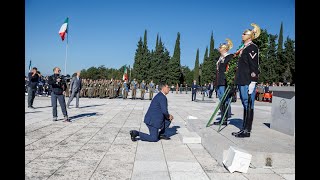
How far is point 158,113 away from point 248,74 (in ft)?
7.08

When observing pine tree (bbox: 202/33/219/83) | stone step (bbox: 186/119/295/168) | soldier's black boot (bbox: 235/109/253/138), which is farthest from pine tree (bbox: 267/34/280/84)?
stone step (bbox: 186/119/295/168)

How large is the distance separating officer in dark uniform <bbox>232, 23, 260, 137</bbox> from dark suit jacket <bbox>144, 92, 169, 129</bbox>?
1672 mm

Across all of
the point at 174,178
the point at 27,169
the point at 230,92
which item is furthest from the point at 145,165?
the point at 230,92

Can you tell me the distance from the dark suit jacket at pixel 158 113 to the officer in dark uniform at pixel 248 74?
5.48 feet

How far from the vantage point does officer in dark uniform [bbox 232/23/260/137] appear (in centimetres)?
563

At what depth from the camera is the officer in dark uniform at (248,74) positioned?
5633mm

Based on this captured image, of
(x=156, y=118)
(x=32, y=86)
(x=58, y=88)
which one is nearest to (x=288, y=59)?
(x=32, y=86)

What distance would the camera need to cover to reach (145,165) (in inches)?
179

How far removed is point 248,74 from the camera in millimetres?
5695

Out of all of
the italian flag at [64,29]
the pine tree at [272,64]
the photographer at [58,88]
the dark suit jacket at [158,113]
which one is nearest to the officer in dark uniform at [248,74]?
the dark suit jacket at [158,113]
